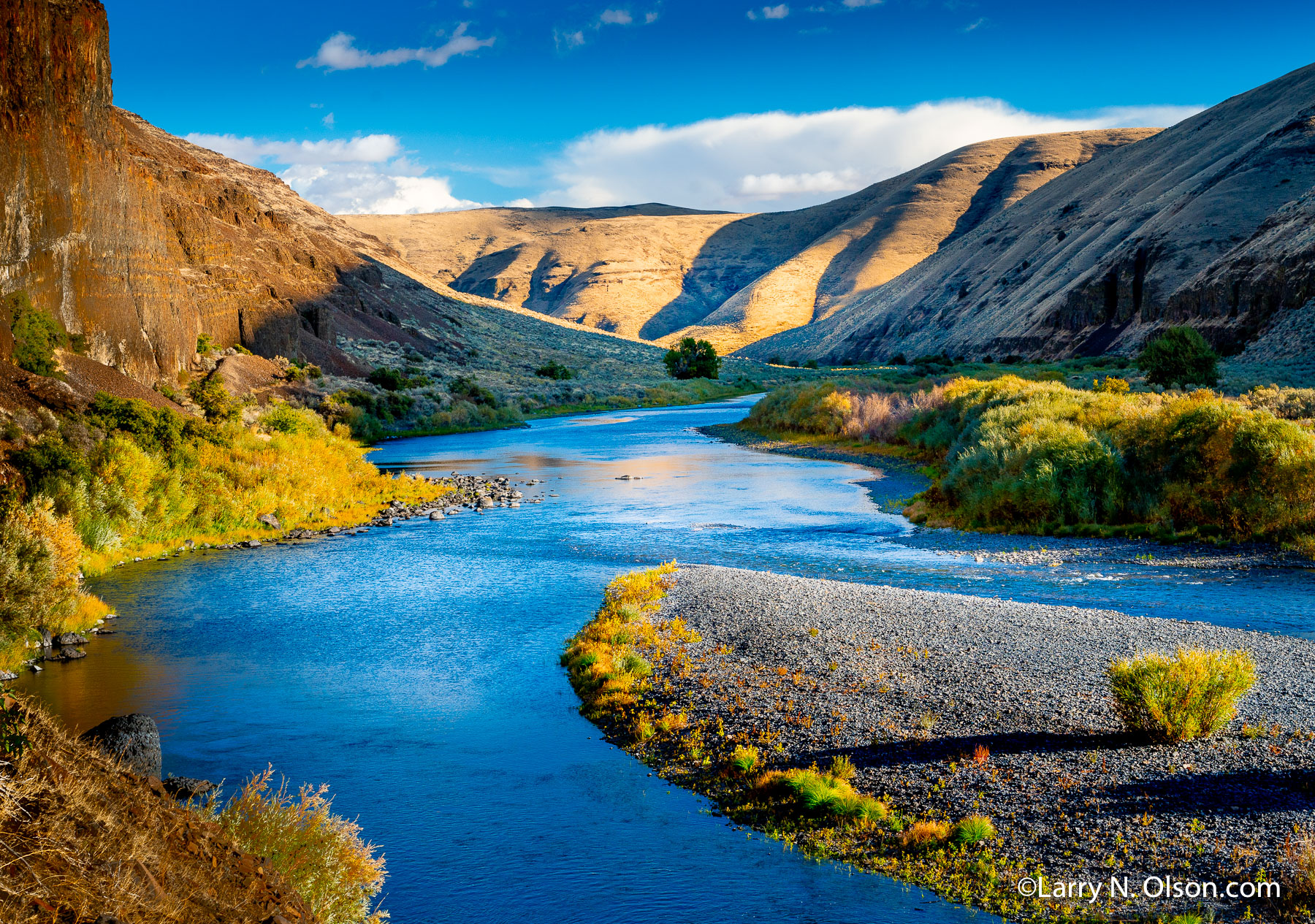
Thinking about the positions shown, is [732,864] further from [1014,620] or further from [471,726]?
[1014,620]

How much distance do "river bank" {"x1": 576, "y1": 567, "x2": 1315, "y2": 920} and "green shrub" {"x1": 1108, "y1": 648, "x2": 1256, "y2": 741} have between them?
21 centimetres

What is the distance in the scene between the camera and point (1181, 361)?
155ft

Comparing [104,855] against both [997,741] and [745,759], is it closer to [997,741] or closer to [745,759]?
[745,759]

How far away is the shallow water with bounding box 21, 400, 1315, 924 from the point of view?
24.9ft

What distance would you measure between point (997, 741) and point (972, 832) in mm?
1824

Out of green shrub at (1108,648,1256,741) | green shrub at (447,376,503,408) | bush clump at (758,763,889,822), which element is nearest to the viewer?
bush clump at (758,763,889,822)

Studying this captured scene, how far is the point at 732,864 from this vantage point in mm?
7809

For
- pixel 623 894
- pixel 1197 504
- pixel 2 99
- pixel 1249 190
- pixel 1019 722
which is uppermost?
pixel 1249 190

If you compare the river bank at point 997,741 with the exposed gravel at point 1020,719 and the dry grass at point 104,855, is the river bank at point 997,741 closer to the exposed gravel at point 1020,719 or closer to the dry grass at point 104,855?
the exposed gravel at point 1020,719

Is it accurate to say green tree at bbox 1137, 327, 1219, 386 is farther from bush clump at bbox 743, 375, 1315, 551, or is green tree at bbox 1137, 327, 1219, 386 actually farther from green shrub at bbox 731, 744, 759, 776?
green shrub at bbox 731, 744, 759, 776

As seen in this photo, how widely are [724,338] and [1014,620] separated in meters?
181

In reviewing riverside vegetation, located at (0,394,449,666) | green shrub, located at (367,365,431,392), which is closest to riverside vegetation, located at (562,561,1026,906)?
riverside vegetation, located at (0,394,449,666)

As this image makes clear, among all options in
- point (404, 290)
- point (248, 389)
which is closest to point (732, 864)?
point (248, 389)

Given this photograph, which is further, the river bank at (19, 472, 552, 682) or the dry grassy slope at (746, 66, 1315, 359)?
the dry grassy slope at (746, 66, 1315, 359)
